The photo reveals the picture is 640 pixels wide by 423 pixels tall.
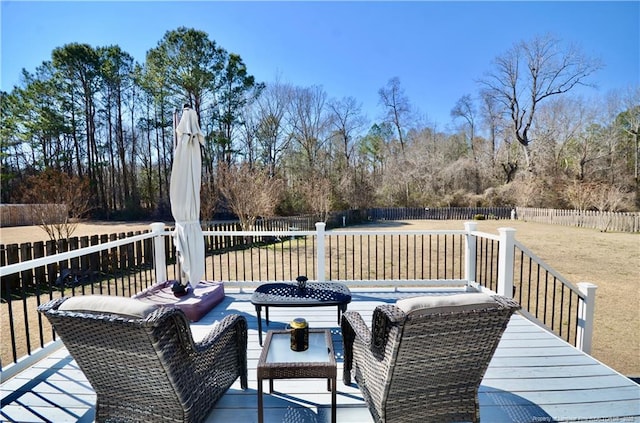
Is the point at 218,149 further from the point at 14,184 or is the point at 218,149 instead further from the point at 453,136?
the point at 453,136

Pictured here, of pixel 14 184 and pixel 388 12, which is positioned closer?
pixel 388 12

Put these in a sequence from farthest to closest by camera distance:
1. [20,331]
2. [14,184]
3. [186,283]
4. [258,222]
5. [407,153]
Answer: [407,153] → [14,184] → [258,222] → [20,331] → [186,283]

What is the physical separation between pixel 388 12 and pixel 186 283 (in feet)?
25.0

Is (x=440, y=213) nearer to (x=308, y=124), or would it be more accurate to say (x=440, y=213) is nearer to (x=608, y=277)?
(x=308, y=124)

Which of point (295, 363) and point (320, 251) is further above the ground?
point (320, 251)

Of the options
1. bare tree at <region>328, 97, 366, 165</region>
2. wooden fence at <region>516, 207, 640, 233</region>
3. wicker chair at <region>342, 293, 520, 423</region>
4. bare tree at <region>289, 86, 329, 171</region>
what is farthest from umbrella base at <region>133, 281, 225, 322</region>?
bare tree at <region>328, 97, 366, 165</region>

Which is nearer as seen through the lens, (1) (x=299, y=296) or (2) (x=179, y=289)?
(1) (x=299, y=296)

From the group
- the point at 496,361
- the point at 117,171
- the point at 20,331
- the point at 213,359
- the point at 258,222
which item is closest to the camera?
the point at 213,359

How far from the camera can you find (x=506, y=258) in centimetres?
379

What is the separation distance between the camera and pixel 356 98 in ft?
81.3

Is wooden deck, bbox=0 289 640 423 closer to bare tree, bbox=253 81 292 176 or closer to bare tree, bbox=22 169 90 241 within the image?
bare tree, bbox=22 169 90 241

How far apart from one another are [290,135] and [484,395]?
Result: 73.3 ft

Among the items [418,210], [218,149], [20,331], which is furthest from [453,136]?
[20,331]

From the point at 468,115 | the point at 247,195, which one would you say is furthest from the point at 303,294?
the point at 468,115
